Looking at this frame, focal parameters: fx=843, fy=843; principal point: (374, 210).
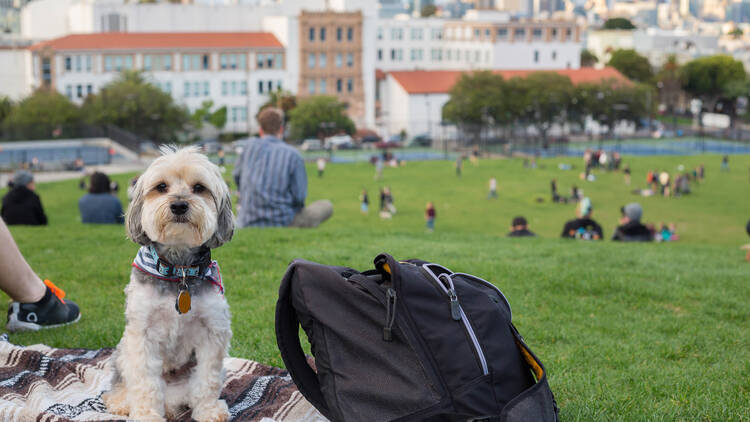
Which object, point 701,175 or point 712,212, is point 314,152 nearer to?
point 701,175

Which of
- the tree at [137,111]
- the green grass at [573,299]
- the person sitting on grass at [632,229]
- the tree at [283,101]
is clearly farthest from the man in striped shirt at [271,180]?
the tree at [283,101]

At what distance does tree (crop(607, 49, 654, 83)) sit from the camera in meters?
105

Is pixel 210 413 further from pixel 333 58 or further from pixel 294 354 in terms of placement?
Answer: pixel 333 58

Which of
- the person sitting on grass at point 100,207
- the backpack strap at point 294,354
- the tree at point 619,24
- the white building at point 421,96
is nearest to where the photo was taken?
the backpack strap at point 294,354

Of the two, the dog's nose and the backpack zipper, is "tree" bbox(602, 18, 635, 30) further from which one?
the dog's nose

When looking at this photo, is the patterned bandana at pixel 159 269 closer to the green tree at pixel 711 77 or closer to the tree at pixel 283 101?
the tree at pixel 283 101

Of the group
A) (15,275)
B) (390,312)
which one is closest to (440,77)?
(15,275)

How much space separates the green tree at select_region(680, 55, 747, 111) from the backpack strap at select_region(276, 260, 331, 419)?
10126 cm

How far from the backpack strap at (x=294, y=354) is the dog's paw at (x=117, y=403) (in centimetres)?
82

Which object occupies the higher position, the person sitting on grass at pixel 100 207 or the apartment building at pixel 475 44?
the apartment building at pixel 475 44

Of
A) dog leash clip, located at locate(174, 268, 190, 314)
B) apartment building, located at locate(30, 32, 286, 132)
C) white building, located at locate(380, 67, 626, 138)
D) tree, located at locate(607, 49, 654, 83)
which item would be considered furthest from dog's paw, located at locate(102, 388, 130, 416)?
tree, located at locate(607, 49, 654, 83)

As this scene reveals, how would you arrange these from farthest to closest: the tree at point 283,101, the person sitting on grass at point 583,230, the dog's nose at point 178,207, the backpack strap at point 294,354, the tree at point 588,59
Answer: the tree at point 588,59, the tree at point 283,101, the person sitting on grass at point 583,230, the backpack strap at point 294,354, the dog's nose at point 178,207

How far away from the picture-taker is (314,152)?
69.1m

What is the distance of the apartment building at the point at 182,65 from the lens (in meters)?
79.0
